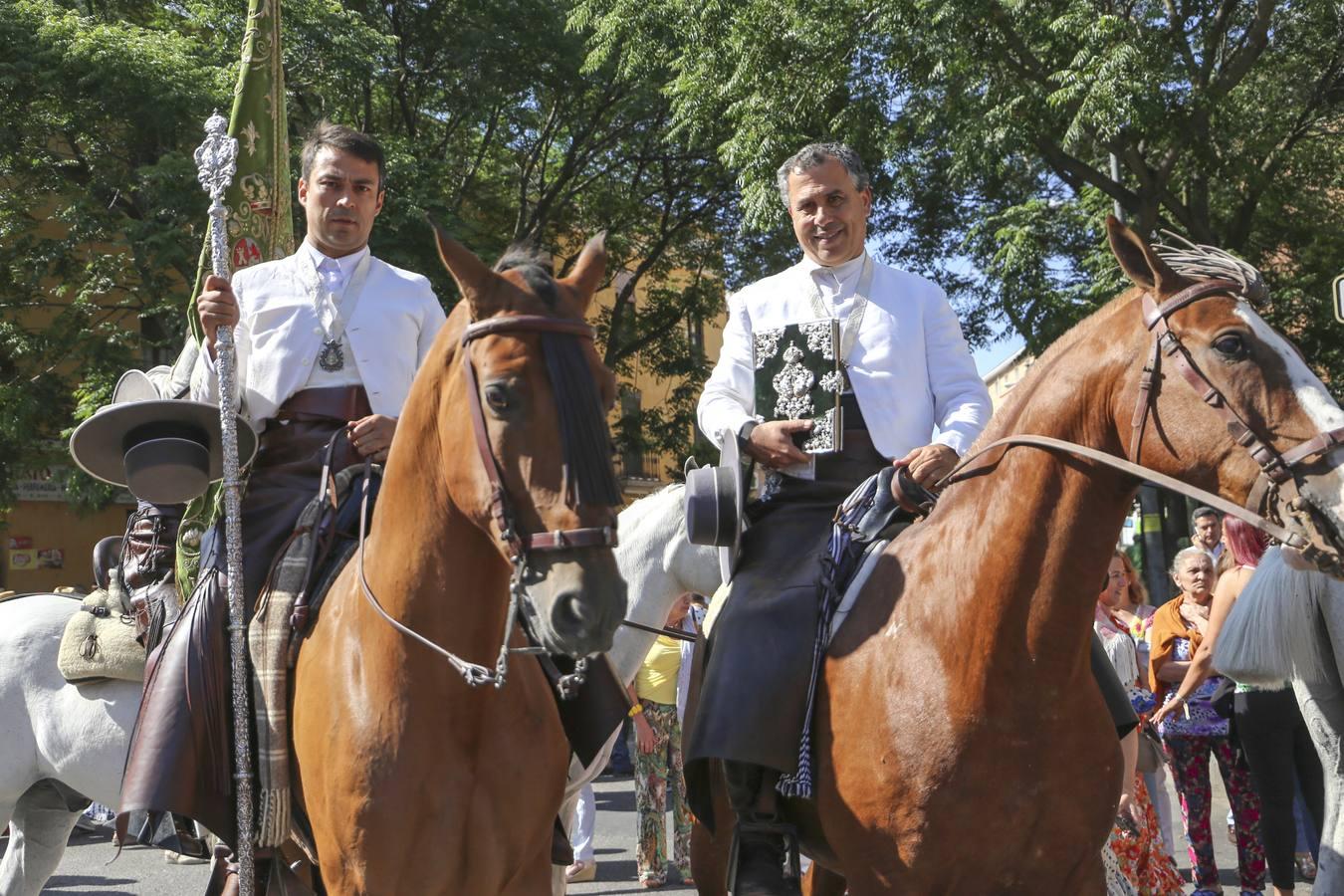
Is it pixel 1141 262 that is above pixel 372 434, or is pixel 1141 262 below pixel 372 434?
above

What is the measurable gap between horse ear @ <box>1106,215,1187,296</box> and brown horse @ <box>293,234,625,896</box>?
1340mm

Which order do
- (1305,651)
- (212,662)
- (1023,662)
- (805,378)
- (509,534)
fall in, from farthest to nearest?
(1305,651), (805,378), (212,662), (1023,662), (509,534)

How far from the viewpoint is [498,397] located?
3.28 metres

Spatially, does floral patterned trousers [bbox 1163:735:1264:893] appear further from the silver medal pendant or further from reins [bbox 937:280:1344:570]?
the silver medal pendant

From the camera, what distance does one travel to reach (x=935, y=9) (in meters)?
16.0

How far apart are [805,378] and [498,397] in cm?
189

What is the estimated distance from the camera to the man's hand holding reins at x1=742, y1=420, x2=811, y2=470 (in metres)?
4.73

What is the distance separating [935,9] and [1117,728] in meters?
13.1

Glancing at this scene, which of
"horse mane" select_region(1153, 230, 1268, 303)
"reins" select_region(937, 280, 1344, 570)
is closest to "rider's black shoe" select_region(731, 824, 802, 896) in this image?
"reins" select_region(937, 280, 1344, 570)

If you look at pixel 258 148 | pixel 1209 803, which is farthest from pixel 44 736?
pixel 1209 803

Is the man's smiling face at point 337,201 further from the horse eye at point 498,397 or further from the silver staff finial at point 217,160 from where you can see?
the horse eye at point 498,397

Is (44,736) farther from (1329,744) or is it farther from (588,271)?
(1329,744)

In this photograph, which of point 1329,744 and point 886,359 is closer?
point 886,359

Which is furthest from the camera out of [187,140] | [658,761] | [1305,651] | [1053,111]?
[187,140]
